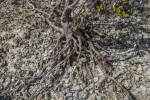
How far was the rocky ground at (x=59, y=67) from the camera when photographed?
1276 mm

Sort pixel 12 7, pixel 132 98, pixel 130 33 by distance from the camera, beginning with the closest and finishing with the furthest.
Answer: pixel 132 98 → pixel 130 33 → pixel 12 7

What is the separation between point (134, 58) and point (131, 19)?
0.45 meters

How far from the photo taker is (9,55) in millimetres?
1405

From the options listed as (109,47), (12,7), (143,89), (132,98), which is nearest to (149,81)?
(143,89)

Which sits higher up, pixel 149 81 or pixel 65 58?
pixel 65 58

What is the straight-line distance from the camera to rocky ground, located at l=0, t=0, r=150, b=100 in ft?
4.19

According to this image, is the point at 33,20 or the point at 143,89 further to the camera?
the point at 33,20

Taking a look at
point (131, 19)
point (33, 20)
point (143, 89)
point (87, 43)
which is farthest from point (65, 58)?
point (131, 19)

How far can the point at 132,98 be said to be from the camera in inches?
49.9

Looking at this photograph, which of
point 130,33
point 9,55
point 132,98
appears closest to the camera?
point 132,98

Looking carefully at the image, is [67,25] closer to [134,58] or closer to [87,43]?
[87,43]

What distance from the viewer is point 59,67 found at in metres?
1.36

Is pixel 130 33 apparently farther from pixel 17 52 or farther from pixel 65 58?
pixel 17 52

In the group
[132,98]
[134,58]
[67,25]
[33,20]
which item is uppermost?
[33,20]
